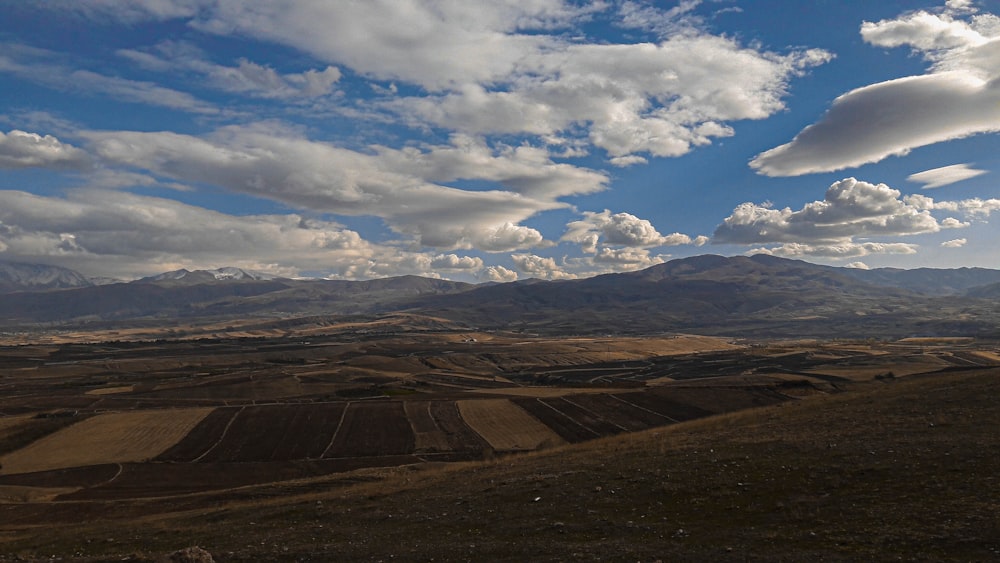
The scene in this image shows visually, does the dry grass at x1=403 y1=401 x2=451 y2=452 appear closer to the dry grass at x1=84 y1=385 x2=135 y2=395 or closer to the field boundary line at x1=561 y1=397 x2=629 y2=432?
the field boundary line at x1=561 y1=397 x2=629 y2=432

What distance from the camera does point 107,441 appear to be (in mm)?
70000

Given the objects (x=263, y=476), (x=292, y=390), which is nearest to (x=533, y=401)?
(x=263, y=476)

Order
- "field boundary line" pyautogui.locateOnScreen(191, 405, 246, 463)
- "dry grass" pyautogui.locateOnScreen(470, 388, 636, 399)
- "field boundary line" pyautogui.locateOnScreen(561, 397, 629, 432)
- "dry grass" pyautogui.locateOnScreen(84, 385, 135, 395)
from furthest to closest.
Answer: "dry grass" pyautogui.locateOnScreen(84, 385, 135, 395), "dry grass" pyautogui.locateOnScreen(470, 388, 636, 399), "field boundary line" pyautogui.locateOnScreen(561, 397, 629, 432), "field boundary line" pyautogui.locateOnScreen(191, 405, 246, 463)

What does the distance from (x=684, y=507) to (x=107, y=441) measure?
73.4m

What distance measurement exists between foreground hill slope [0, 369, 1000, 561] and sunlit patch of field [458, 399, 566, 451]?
3034 centimetres

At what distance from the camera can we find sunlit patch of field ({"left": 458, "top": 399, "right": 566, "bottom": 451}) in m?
66.8

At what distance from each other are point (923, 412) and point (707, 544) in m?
23.3

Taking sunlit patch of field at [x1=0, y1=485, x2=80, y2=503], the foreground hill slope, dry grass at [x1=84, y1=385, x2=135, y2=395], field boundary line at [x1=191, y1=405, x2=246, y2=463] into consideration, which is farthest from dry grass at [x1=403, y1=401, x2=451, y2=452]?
dry grass at [x1=84, y1=385, x2=135, y2=395]

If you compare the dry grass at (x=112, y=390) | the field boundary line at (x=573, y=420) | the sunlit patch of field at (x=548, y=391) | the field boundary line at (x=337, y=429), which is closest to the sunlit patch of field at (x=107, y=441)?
the field boundary line at (x=337, y=429)

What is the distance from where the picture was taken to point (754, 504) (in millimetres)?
19812

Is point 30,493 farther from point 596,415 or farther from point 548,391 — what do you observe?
point 548,391

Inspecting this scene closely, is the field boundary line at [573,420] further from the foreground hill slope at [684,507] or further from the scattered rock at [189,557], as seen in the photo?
the scattered rock at [189,557]

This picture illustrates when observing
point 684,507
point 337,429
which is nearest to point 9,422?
point 337,429

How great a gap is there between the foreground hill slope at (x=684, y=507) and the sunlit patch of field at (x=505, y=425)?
1194 inches
